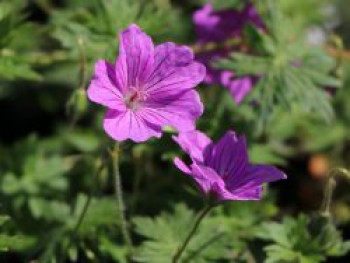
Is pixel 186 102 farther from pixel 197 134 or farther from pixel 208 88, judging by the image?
pixel 208 88

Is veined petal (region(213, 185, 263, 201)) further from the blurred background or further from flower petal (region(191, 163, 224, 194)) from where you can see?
the blurred background

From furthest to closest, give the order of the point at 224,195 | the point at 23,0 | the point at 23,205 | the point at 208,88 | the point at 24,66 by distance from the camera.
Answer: the point at 23,0 → the point at 208,88 → the point at 23,205 → the point at 24,66 → the point at 224,195

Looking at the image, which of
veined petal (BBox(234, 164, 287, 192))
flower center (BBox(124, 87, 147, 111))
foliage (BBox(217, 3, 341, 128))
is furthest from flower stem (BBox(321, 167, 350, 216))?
flower center (BBox(124, 87, 147, 111))

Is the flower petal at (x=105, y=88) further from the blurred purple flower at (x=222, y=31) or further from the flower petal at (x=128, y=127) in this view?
the blurred purple flower at (x=222, y=31)

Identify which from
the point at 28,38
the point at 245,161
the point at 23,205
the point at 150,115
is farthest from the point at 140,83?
the point at 28,38

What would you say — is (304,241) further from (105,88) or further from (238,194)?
(105,88)

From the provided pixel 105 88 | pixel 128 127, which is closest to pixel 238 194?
pixel 128 127
